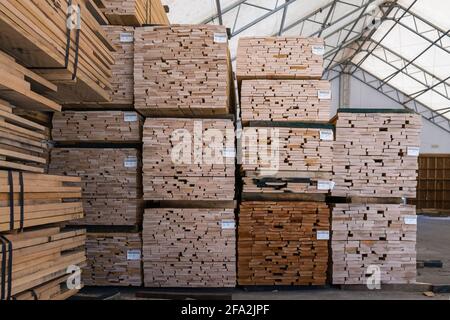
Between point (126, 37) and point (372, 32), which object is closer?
point (126, 37)

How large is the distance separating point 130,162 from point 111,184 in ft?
1.56

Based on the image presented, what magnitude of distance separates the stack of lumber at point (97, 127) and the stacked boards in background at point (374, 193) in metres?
3.43

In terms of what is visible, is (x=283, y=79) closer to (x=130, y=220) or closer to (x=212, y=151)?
(x=212, y=151)

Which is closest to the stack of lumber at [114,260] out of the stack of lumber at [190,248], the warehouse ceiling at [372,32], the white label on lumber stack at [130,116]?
the stack of lumber at [190,248]

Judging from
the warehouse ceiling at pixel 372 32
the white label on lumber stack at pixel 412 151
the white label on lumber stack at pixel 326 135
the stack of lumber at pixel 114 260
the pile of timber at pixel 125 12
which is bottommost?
the stack of lumber at pixel 114 260

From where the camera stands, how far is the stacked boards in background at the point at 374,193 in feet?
21.2

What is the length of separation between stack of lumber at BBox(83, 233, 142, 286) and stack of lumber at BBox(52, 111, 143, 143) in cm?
158

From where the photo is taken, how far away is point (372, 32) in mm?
22172

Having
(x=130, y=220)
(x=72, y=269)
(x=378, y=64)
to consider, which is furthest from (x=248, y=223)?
(x=378, y=64)

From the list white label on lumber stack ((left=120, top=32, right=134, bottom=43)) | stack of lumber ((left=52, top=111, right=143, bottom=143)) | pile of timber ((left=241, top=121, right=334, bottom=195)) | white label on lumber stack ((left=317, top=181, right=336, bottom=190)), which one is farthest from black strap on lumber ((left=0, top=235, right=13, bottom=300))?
white label on lumber stack ((left=317, top=181, right=336, bottom=190))

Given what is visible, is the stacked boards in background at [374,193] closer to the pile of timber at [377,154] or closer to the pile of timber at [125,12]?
the pile of timber at [377,154]

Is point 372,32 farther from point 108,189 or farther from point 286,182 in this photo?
point 108,189

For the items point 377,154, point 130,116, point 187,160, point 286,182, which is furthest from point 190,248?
point 377,154
